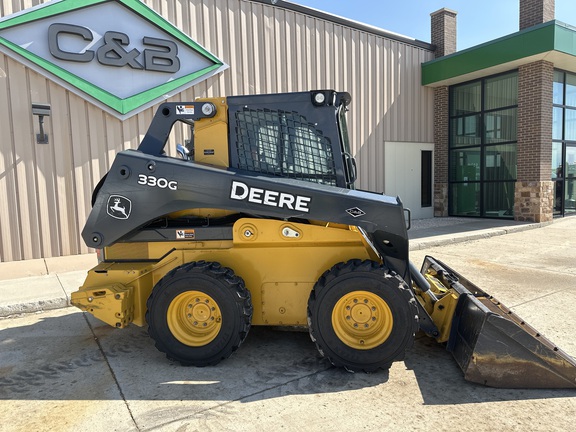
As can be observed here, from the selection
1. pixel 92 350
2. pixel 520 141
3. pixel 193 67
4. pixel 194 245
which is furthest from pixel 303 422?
pixel 520 141

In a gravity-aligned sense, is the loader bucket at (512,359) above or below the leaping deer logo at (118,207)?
below

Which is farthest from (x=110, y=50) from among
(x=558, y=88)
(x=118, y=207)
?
(x=558, y=88)

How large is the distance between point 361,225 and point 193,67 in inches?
279

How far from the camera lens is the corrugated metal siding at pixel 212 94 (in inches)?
290

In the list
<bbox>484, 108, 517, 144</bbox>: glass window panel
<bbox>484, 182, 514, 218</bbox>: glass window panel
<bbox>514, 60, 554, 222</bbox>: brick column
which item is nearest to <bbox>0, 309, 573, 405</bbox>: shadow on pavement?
<bbox>514, 60, 554, 222</bbox>: brick column

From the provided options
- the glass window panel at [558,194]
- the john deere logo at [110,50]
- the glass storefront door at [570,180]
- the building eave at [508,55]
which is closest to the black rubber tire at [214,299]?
the john deere logo at [110,50]

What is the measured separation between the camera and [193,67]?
29.3 feet

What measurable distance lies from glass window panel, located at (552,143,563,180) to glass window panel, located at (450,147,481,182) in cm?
204

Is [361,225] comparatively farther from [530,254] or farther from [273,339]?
[530,254]

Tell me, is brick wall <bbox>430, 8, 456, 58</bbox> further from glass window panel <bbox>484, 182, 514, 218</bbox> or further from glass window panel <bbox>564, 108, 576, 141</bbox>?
glass window panel <bbox>484, 182, 514, 218</bbox>

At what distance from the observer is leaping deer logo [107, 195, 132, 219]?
352cm

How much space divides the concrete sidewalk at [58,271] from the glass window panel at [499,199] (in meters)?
1.03

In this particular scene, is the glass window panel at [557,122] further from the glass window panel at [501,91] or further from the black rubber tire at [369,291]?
the black rubber tire at [369,291]

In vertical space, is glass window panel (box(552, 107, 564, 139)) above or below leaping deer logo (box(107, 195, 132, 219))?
above
